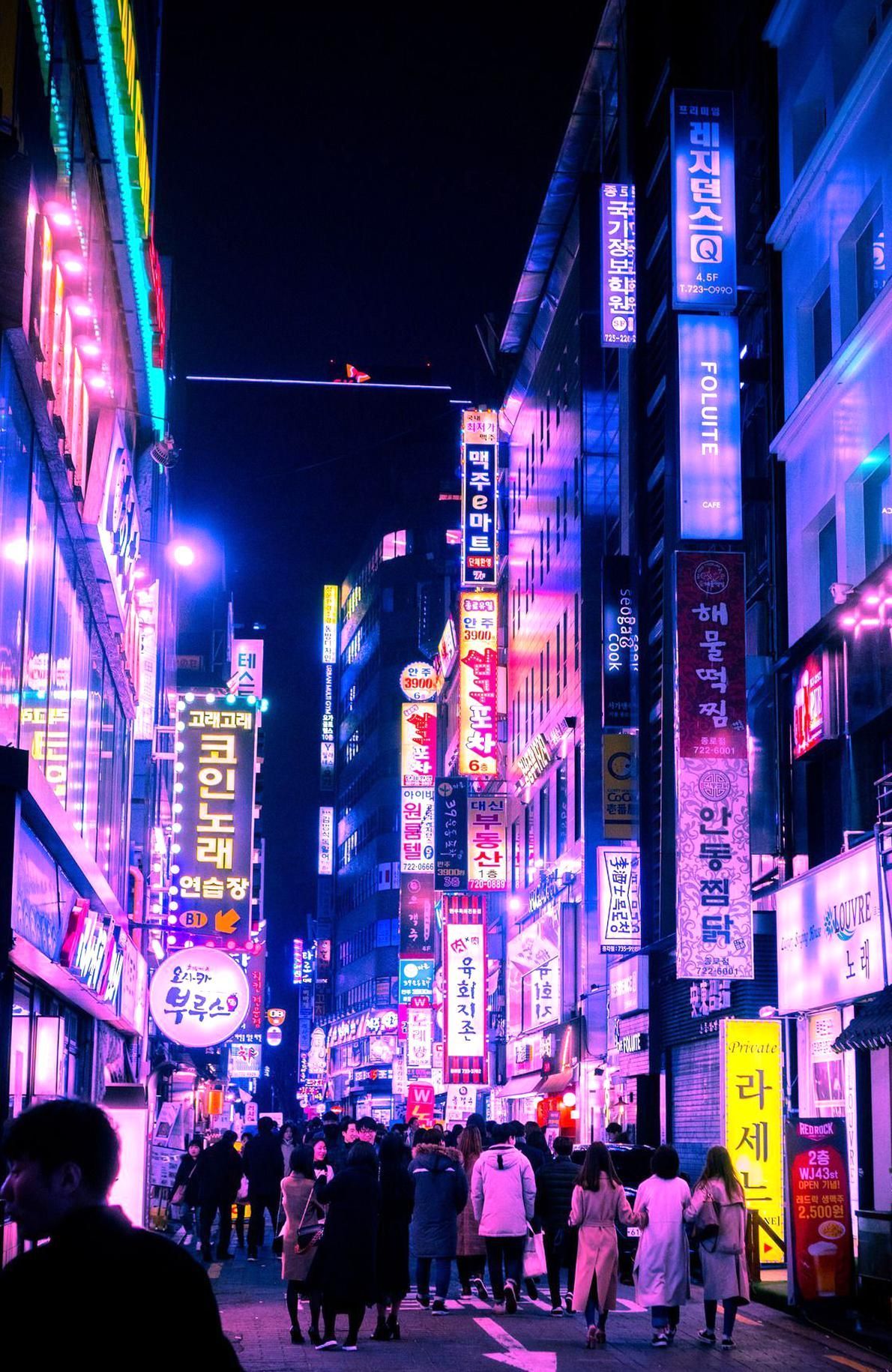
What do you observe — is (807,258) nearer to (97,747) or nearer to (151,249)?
(151,249)

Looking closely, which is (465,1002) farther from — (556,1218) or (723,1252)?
(723,1252)

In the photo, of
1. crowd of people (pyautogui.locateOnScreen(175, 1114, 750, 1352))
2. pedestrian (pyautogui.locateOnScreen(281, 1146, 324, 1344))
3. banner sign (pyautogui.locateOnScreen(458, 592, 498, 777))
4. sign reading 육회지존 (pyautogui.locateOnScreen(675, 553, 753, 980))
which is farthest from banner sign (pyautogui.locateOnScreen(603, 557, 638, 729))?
pedestrian (pyautogui.locateOnScreen(281, 1146, 324, 1344))

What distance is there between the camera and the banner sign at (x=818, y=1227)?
15.8m

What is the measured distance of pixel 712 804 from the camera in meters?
22.3

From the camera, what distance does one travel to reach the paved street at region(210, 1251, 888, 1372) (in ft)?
44.3

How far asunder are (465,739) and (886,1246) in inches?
1313

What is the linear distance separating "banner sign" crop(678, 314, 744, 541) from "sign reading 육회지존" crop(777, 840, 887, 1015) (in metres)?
5.30

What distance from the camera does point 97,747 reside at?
22.7m

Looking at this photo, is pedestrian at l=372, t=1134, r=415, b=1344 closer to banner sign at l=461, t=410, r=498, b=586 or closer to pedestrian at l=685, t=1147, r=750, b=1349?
pedestrian at l=685, t=1147, r=750, b=1349

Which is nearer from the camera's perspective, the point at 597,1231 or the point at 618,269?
the point at 597,1231

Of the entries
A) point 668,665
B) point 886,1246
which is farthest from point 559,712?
point 886,1246

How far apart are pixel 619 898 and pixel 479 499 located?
1649 cm


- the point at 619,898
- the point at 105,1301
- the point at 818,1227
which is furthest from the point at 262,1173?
the point at 105,1301

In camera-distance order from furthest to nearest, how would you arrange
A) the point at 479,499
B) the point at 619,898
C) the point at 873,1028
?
1. the point at 479,499
2. the point at 619,898
3. the point at 873,1028
